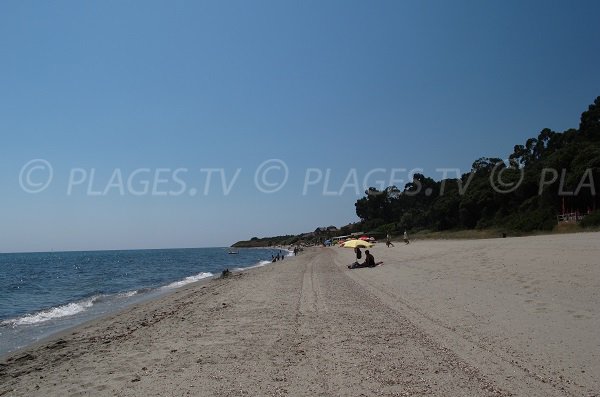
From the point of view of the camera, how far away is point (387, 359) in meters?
6.76

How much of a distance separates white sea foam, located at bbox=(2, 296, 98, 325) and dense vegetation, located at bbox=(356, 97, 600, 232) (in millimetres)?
30503

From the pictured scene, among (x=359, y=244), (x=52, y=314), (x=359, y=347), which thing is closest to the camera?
(x=359, y=347)

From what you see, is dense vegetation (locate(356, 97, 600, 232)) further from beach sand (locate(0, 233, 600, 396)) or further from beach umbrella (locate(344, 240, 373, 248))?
beach sand (locate(0, 233, 600, 396))

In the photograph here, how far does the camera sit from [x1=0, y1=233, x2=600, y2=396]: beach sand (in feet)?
18.9

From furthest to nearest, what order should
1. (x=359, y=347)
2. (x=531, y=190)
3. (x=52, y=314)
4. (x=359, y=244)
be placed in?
1. (x=531, y=190)
2. (x=359, y=244)
3. (x=52, y=314)
4. (x=359, y=347)

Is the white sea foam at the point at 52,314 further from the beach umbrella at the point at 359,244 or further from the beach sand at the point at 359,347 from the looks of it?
the beach umbrella at the point at 359,244

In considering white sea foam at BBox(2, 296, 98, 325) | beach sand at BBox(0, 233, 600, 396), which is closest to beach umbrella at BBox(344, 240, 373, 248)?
beach sand at BBox(0, 233, 600, 396)

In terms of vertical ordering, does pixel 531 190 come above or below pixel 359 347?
above

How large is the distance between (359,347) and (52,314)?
16.6m

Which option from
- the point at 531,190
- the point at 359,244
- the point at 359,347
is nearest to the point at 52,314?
the point at 359,244

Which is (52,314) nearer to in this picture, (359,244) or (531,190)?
(359,244)

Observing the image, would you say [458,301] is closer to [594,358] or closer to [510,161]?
[594,358]

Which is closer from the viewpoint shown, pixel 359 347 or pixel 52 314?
pixel 359 347

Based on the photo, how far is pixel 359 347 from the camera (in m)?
7.59
